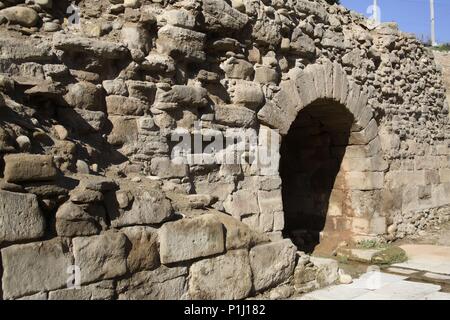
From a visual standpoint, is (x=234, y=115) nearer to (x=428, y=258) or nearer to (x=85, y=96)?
(x=85, y=96)

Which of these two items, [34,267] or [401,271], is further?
[401,271]

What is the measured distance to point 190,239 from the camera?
310 cm

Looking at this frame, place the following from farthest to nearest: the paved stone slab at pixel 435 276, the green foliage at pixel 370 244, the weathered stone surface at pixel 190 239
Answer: the green foliage at pixel 370 244, the paved stone slab at pixel 435 276, the weathered stone surface at pixel 190 239

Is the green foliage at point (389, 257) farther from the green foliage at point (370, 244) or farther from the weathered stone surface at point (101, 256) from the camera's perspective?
the weathered stone surface at point (101, 256)

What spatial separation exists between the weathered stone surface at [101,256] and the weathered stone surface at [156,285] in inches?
4.6

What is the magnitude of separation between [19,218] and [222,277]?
149cm

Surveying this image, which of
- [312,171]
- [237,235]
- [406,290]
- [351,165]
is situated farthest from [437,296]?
[312,171]

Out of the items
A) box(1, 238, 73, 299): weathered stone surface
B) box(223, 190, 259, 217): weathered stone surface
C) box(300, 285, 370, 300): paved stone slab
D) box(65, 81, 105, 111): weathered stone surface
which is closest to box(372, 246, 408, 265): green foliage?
box(300, 285, 370, 300): paved stone slab

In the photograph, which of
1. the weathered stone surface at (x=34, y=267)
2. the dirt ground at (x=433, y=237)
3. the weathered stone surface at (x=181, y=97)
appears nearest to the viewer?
the weathered stone surface at (x=34, y=267)

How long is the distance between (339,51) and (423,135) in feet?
9.43

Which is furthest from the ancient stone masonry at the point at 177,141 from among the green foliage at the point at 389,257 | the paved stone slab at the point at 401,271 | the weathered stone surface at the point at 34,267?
the paved stone slab at the point at 401,271

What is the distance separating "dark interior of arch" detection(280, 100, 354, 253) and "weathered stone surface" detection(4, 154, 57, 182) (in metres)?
4.83

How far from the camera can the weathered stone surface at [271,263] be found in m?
3.57
